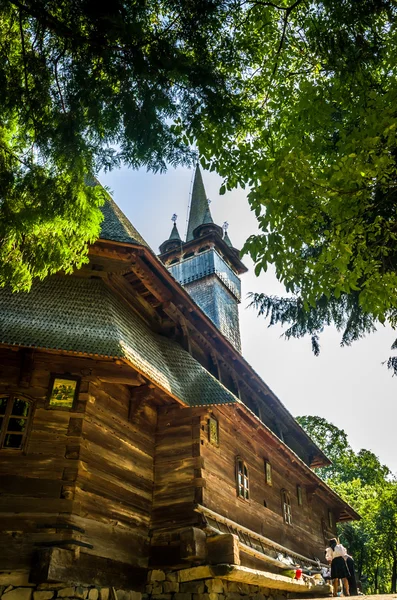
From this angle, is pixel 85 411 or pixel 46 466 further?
pixel 85 411

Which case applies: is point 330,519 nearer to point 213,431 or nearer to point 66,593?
point 213,431

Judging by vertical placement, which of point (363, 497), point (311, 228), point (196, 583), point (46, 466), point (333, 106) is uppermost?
point (363, 497)

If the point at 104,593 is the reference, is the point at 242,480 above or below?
above

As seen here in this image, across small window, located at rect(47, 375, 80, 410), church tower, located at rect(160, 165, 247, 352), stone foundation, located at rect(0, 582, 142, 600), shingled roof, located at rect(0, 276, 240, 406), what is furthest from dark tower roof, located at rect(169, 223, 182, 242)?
stone foundation, located at rect(0, 582, 142, 600)

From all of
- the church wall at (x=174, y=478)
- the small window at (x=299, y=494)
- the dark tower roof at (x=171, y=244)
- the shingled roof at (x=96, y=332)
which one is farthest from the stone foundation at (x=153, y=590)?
the dark tower roof at (x=171, y=244)

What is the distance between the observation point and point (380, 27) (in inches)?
207

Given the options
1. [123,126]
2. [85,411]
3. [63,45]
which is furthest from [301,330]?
[63,45]

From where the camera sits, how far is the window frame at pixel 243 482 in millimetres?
12509

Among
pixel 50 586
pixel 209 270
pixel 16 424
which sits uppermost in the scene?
pixel 209 270

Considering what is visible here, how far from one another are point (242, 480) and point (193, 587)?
4.16 m

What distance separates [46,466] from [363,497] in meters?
34.6

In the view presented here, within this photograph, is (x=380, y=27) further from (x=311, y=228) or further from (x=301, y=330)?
(x=301, y=330)

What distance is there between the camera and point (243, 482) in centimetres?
1302

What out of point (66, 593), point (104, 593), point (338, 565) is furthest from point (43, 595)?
point (338, 565)
